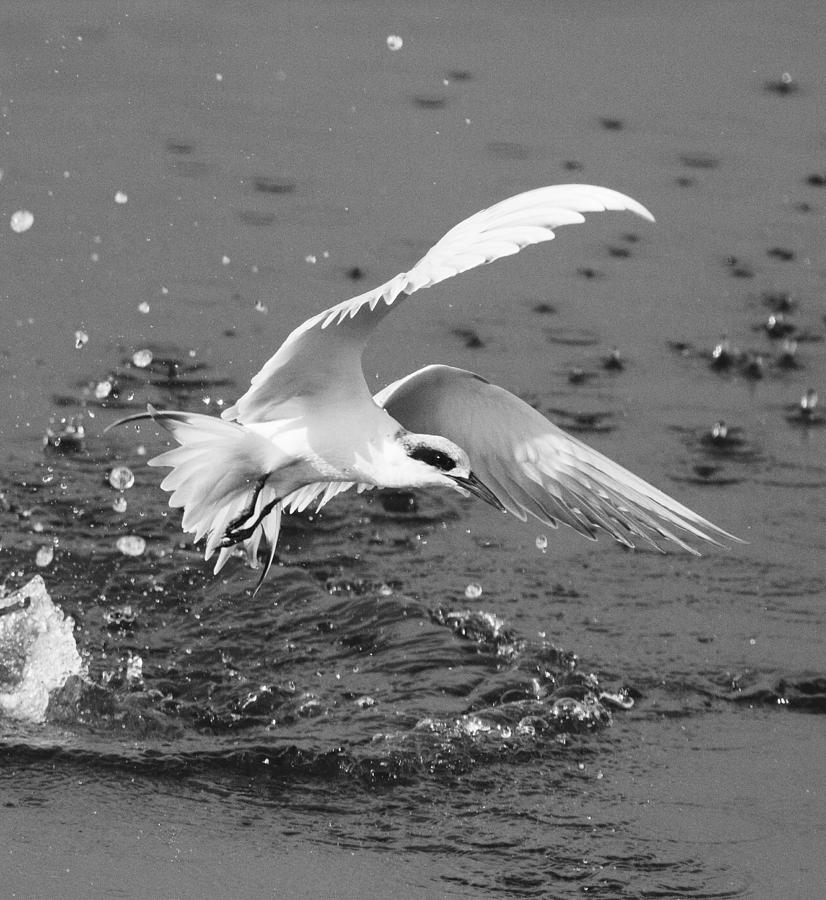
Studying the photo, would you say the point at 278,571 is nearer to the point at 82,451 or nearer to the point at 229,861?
A: the point at 82,451

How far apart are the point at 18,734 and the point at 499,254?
7.73 ft

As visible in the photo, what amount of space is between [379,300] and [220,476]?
1.06m

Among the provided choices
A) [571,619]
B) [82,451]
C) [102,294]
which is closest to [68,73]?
[102,294]

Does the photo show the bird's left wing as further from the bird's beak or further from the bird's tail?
the bird's beak

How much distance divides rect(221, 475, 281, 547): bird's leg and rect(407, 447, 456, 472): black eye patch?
59 centimetres

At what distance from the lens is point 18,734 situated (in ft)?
19.3

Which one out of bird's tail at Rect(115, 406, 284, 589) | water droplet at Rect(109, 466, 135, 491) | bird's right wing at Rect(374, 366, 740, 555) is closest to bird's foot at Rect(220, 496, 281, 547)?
bird's tail at Rect(115, 406, 284, 589)

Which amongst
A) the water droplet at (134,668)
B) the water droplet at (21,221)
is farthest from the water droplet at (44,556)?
the water droplet at (21,221)

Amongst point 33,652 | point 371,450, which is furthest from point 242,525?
point 33,652

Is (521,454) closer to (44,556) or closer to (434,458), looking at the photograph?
(434,458)

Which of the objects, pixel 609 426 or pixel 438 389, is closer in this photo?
pixel 438 389

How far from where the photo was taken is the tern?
551 cm

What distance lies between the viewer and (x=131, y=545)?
7.33 meters

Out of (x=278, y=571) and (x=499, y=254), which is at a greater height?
(x=499, y=254)
